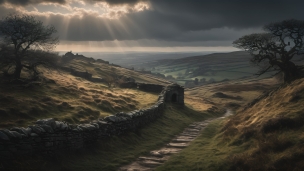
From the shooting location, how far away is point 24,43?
117 feet

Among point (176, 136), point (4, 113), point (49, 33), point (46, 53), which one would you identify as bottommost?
point (176, 136)

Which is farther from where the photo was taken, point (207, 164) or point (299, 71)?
point (299, 71)

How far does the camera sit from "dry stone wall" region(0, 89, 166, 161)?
33.4 feet

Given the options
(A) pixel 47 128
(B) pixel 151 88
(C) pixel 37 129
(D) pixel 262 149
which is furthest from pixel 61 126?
(B) pixel 151 88

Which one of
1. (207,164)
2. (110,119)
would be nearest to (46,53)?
(110,119)

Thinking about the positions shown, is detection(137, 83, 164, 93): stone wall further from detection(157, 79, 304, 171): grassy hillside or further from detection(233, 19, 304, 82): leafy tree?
detection(157, 79, 304, 171): grassy hillside

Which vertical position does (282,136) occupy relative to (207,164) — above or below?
above

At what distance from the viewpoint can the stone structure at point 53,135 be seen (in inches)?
402

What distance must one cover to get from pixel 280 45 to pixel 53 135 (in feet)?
102

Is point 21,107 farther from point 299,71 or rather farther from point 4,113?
point 299,71

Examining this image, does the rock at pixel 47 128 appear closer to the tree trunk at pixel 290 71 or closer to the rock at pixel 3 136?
the rock at pixel 3 136

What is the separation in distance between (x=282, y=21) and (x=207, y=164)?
30.5 metres

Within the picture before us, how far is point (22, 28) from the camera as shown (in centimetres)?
3466

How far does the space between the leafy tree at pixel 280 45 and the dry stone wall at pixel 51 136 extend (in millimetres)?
21744
